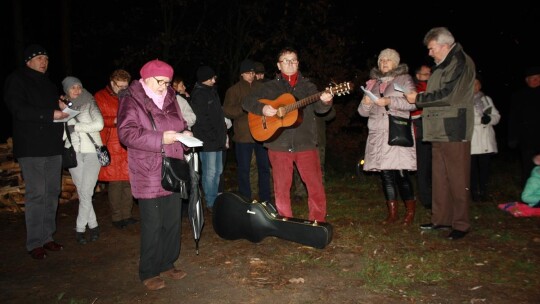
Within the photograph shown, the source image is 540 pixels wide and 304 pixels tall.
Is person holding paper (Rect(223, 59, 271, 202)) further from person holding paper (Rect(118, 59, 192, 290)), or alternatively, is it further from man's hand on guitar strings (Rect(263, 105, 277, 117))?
person holding paper (Rect(118, 59, 192, 290))

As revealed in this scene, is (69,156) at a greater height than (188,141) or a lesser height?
lesser

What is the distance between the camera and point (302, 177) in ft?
18.8

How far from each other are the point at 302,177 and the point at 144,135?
2366 millimetres

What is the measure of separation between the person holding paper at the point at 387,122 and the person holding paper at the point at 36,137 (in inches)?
154

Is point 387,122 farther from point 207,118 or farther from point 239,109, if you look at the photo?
point 207,118

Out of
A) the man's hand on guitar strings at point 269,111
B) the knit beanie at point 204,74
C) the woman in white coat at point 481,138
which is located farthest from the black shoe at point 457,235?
the knit beanie at point 204,74

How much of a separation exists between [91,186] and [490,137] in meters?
6.39

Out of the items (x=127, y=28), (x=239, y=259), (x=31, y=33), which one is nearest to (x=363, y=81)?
(x=239, y=259)

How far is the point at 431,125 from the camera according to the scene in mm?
5512

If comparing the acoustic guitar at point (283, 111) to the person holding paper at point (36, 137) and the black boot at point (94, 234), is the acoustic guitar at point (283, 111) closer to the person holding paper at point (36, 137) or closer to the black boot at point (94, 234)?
the person holding paper at point (36, 137)

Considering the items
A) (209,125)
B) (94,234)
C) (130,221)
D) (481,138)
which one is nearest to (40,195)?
(94,234)

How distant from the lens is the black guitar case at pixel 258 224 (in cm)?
518

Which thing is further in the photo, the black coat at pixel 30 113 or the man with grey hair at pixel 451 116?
the man with grey hair at pixel 451 116

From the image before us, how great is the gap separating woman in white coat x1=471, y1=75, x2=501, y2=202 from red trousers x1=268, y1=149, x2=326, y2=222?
11.0 ft
